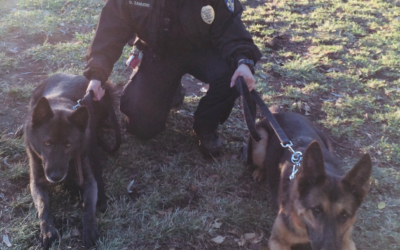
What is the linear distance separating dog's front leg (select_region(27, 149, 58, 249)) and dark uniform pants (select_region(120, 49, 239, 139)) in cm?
128

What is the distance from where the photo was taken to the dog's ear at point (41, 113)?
2.89m

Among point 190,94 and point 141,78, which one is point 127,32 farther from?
point 190,94

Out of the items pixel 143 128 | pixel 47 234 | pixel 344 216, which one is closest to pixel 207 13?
pixel 143 128

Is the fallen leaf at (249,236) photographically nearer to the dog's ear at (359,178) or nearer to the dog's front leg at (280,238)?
the dog's front leg at (280,238)

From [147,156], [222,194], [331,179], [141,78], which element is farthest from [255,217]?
[141,78]

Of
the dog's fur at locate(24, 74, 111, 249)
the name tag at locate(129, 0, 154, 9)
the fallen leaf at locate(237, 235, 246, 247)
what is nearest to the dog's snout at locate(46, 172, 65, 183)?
the dog's fur at locate(24, 74, 111, 249)

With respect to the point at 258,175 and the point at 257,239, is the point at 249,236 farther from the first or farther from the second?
the point at 258,175

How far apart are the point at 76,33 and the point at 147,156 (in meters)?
3.22

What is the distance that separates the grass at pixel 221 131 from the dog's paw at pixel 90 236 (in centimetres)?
8

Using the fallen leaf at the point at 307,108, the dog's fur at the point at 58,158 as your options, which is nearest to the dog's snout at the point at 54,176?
the dog's fur at the point at 58,158

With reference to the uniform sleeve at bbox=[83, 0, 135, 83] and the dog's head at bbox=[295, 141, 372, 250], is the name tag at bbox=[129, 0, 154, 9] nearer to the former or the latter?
the uniform sleeve at bbox=[83, 0, 135, 83]

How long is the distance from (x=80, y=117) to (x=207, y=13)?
1.73 m

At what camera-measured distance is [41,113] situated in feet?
9.70

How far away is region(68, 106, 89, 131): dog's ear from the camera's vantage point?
3018 mm
